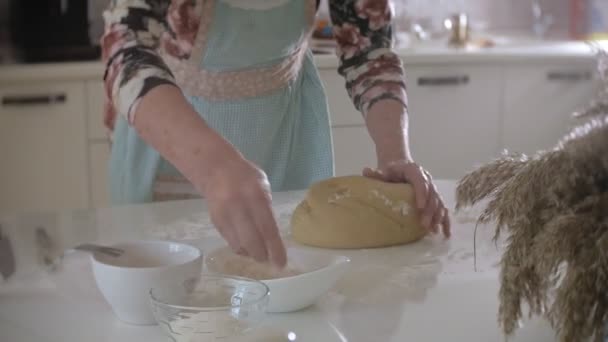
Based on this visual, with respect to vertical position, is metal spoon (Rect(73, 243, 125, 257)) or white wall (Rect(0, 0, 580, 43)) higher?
metal spoon (Rect(73, 243, 125, 257))

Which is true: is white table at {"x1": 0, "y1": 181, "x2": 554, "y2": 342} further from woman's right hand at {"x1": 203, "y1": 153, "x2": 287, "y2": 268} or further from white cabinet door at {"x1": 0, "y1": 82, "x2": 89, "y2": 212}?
white cabinet door at {"x1": 0, "y1": 82, "x2": 89, "y2": 212}

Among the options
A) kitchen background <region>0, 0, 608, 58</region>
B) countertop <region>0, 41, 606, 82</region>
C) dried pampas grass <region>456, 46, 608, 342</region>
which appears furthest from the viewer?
kitchen background <region>0, 0, 608, 58</region>

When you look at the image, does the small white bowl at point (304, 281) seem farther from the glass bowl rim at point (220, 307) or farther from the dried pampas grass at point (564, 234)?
the dried pampas grass at point (564, 234)

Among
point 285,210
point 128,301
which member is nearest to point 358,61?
point 285,210

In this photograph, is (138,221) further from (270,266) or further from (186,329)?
(186,329)

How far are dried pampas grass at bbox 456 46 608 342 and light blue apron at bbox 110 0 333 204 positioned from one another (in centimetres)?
74

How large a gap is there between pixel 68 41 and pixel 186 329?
71.9 inches

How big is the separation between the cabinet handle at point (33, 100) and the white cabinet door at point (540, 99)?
1.30 meters

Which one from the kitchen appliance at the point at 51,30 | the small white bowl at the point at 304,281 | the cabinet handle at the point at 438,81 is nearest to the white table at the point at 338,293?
the small white bowl at the point at 304,281

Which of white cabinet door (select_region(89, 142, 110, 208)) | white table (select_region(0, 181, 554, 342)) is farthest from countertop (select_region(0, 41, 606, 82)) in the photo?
white table (select_region(0, 181, 554, 342))

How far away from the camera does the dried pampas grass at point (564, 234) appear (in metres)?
0.52

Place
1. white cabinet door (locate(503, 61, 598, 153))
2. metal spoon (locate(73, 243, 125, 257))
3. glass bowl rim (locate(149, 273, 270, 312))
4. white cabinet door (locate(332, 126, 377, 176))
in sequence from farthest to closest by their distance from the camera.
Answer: white cabinet door (locate(503, 61, 598, 153)) < white cabinet door (locate(332, 126, 377, 176)) < metal spoon (locate(73, 243, 125, 257)) < glass bowl rim (locate(149, 273, 270, 312))

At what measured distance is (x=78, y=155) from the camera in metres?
2.31

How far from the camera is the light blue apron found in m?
1.28
